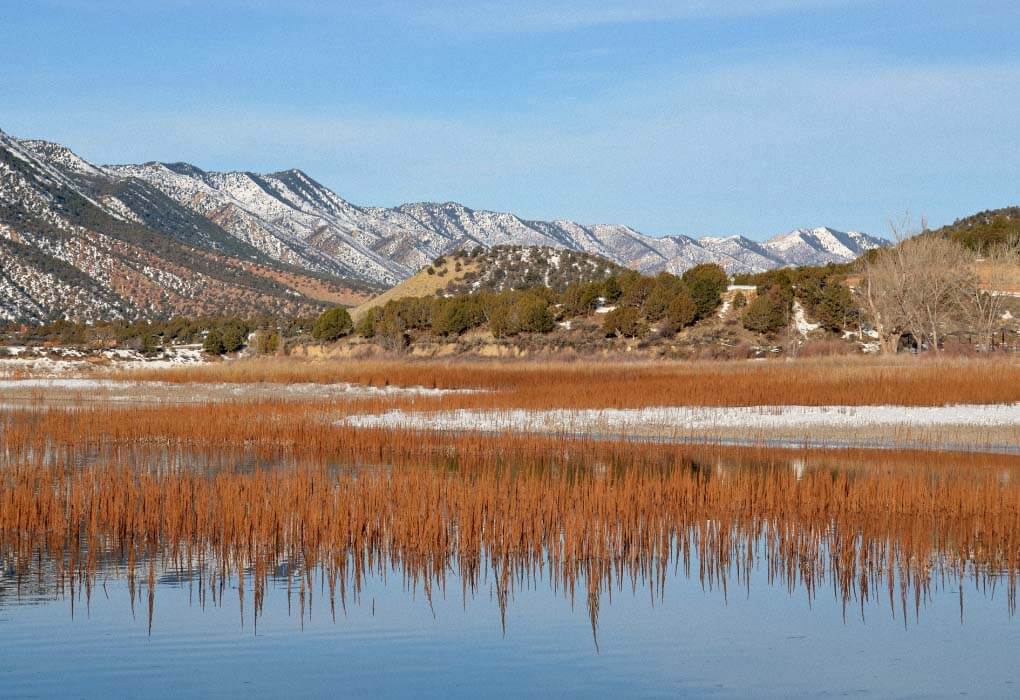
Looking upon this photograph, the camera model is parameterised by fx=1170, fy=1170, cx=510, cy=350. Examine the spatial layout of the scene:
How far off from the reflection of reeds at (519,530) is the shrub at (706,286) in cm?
6003

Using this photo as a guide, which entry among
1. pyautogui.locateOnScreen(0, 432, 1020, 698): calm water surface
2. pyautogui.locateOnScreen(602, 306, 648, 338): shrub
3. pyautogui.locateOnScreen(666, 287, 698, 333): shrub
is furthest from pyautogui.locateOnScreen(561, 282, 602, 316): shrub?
pyautogui.locateOnScreen(0, 432, 1020, 698): calm water surface

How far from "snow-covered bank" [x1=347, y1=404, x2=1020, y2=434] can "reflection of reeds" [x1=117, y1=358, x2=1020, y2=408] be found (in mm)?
1142

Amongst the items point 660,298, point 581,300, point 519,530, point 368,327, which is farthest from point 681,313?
point 519,530

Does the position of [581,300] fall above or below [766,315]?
above

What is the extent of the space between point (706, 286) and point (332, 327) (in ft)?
103

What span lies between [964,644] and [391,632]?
492 cm

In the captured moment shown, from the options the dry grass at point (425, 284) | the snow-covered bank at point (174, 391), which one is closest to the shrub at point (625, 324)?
the snow-covered bank at point (174, 391)

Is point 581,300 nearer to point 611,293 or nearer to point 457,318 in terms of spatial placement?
point 611,293

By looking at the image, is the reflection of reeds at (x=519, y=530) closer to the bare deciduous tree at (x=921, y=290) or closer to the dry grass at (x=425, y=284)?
the bare deciduous tree at (x=921, y=290)

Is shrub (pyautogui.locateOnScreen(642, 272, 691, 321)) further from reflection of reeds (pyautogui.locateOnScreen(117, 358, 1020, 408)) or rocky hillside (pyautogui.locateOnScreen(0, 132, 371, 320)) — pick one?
rocky hillside (pyautogui.locateOnScreen(0, 132, 371, 320))

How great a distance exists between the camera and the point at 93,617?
10.6m

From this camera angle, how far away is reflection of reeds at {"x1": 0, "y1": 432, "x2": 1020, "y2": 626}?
40.0 feet

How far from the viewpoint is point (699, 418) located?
29.9 meters

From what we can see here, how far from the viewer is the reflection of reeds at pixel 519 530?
480 inches
